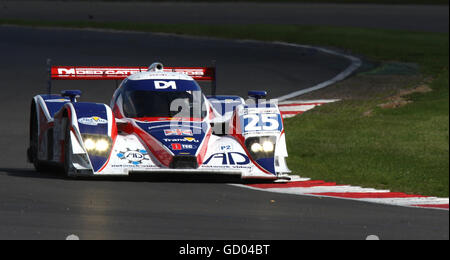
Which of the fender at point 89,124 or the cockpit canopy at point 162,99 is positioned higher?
the cockpit canopy at point 162,99

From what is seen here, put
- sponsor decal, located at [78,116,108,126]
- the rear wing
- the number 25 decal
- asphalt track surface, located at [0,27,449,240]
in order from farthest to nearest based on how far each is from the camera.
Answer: the rear wing → the number 25 decal → sponsor decal, located at [78,116,108,126] → asphalt track surface, located at [0,27,449,240]

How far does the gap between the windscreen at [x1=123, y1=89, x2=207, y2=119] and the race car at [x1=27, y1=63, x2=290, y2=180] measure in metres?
0.01

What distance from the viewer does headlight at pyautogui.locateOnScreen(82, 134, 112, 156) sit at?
43.7ft

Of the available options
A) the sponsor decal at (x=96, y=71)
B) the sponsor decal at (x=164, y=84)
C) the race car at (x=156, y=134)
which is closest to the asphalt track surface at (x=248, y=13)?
the sponsor decal at (x=96, y=71)

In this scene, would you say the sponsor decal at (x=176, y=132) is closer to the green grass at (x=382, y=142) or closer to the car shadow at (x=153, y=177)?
the car shadow at (x=153, y=177)

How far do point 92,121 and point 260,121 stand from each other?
2.27 metres

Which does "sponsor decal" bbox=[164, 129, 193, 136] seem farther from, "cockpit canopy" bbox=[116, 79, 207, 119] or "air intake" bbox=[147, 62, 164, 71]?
"air intake" bbox=[147, 62, 164, 71]

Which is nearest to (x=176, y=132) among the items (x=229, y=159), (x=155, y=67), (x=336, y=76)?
(x=229, y=159)

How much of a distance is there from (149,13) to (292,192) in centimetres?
3765

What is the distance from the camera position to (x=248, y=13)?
51562 millimetres

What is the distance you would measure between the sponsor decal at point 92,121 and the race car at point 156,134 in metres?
0.01

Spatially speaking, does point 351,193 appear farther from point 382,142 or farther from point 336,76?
point 336,76

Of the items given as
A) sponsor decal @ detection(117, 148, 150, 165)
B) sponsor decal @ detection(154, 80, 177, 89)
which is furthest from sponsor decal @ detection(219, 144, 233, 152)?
sponsor decal @ detection(154, 80, 177, 89)

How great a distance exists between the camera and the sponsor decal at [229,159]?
13.6 m
